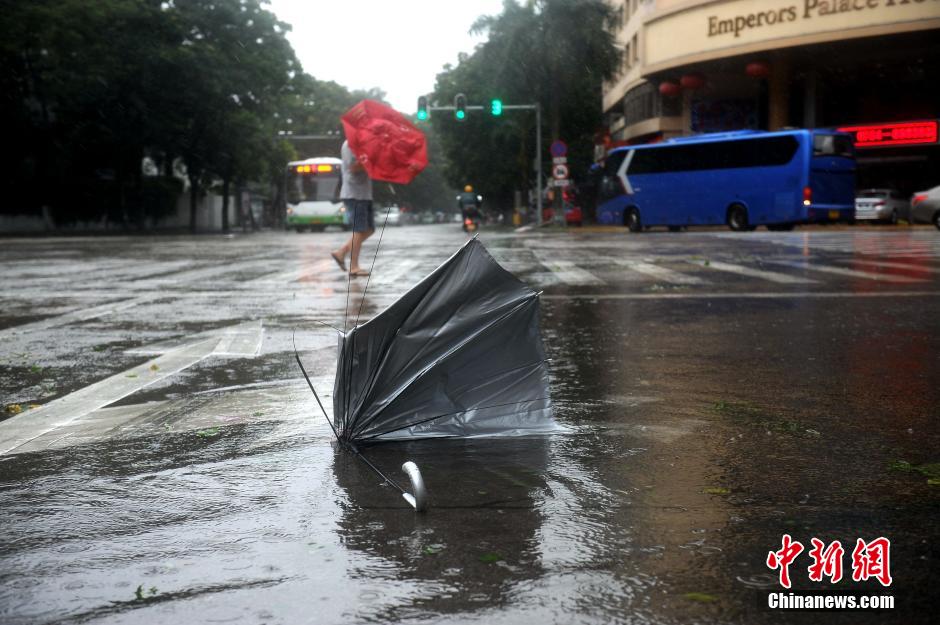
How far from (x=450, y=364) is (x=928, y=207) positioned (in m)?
29.9

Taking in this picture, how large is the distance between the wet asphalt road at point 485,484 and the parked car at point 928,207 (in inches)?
972

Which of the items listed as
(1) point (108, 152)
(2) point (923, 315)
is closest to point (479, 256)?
(2) point (923, 315)

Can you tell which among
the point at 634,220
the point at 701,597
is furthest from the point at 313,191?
the point at 701,597

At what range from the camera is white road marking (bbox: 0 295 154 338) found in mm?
8498

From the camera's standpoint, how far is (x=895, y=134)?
134 feet

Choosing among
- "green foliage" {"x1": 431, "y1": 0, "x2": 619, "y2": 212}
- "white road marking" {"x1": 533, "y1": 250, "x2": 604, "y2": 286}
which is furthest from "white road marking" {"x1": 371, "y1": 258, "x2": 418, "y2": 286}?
"green foliage" {"x1": 431, "y1": 0, "x2": 619, "y2": 212}

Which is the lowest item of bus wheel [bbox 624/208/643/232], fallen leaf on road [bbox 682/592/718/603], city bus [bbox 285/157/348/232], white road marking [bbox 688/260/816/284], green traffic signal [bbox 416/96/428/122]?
fallen leaf on road [bbox 682/592/718/603]

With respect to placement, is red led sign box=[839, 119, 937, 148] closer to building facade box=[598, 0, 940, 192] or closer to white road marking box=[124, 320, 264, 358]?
building facade box=[598, 0, 940, 192]

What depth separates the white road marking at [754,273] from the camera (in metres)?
12.1

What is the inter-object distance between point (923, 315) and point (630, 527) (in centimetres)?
639

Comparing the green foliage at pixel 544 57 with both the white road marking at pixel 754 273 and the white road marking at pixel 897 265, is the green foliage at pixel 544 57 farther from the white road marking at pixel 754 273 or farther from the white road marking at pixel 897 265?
the white road marking at pixel 897 265

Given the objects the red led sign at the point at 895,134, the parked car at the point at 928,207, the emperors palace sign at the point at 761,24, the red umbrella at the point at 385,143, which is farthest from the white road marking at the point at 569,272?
the red led sign at the point at 895,134

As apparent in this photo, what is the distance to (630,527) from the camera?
3205mm

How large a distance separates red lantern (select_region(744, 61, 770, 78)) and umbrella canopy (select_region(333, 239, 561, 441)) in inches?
1536
